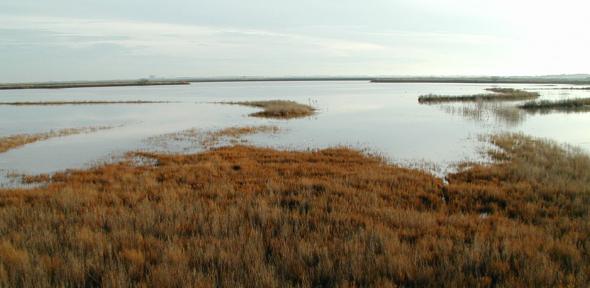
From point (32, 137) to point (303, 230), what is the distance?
25.6m

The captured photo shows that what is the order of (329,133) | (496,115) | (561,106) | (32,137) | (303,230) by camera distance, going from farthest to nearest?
1. (561,106)
2. (496,115)
3. (329,133)
4. (32,137)
5. (303,230)

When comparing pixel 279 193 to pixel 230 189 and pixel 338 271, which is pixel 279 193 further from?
pixel 338 271

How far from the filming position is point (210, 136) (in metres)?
26.1

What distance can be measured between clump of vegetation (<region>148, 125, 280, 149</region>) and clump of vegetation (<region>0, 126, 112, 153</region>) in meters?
7.48

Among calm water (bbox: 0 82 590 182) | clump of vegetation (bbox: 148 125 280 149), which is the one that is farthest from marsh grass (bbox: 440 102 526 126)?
clump of vegetation (bbox: 148 125 280 149)

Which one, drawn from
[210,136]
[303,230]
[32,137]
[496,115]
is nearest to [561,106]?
[496,115]

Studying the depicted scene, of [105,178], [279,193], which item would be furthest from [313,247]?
[105,178]

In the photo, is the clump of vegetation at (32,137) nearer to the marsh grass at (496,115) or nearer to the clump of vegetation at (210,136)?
the clump of vegetation at (210,136)

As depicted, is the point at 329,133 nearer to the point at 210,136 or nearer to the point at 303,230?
the point at 210,136

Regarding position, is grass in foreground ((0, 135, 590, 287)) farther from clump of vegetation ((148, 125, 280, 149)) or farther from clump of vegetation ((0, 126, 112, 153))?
clump of vegetation ((0, 126, 112, 153))

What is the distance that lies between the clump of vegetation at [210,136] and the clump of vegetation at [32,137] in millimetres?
7484

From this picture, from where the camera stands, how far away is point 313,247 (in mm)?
6145

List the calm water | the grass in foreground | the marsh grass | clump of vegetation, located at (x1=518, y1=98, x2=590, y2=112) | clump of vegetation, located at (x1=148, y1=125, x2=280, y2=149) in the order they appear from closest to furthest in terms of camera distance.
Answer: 1. the grass in foreground
2. the calm water
3. clump of vegetation, located at (x1=148, y1=125, x2=280, y2=149)
4. the marsh grass
5. clump of vegetation, located at (x1=518, y1=98, x2=590, y2=112)

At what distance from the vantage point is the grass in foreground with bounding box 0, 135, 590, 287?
525 centimetres
